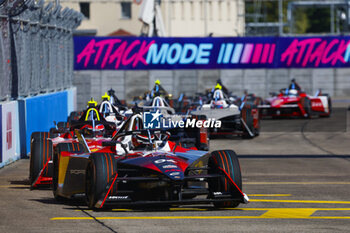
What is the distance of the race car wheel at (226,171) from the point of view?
11.9m

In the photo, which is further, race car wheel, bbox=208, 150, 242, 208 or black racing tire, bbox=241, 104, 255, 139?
black racing tire, bbox=241, 104, 255, 139

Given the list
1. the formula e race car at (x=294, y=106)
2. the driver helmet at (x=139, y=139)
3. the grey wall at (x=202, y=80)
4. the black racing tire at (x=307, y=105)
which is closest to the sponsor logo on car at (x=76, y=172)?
the driver helmet at (x=139, y=139)

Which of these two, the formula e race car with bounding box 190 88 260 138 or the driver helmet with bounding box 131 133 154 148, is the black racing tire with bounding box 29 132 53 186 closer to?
the driver helmet with bounding box 131 133 154 148

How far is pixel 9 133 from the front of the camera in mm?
19734

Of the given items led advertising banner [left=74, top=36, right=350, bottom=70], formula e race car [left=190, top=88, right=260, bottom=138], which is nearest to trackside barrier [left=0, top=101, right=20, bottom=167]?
formula e race car [left=190, top=88, right=260, bottom=138]

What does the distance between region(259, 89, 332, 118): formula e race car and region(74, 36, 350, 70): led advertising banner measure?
9368 mm

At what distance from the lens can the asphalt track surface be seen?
34.4 feet

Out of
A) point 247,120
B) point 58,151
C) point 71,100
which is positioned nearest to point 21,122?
point 58,151

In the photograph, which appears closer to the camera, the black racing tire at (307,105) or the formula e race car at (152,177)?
the formula e race car at (152,177)

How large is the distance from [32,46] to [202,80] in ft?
72.5

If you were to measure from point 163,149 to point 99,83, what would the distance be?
104 feet

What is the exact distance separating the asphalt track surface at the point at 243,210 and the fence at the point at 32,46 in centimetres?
276

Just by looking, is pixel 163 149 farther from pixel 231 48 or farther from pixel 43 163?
pixel 231 48

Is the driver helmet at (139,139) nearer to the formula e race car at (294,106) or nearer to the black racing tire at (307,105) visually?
the formula e race car at (294,106)
